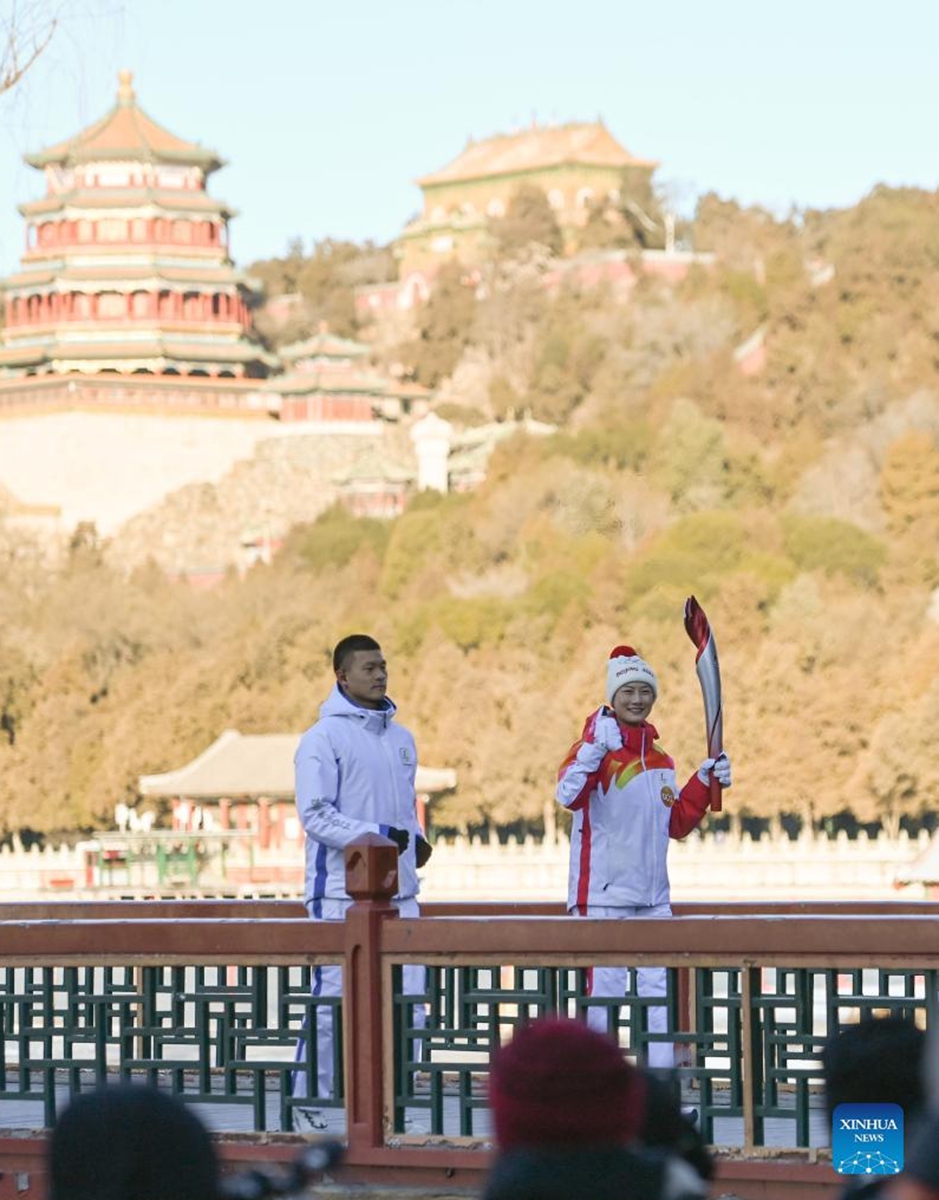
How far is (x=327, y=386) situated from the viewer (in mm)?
86500

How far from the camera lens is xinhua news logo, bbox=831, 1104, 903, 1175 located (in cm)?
554

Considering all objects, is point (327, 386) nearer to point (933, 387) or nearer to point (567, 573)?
point (933, 387)

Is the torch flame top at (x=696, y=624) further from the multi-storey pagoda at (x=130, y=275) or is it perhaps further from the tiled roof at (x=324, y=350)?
the tiled roof at (x=324, y=350)

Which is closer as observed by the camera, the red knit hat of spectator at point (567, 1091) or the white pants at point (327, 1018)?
the red knit hat of spectator at point (567, 1091)

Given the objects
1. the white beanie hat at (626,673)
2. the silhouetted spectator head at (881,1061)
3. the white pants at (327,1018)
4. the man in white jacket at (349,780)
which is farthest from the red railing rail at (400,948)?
the silhouetted spectator head at (881,1061)

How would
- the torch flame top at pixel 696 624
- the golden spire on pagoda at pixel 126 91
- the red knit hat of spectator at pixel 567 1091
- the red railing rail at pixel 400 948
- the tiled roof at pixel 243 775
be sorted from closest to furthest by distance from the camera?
the red knit hat of spectator at pixel 567 1091, the red railing rail at pixel 400 948, the torch flame top at pixel 696 624, the tiled roof at pixel 243 775, the golden spire on pagoda at pixel 126 91

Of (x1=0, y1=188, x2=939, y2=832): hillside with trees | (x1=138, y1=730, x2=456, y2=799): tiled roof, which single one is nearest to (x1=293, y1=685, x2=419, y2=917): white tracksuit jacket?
(x1=0, y1=188, x2=939, y2=832): hillside with trees

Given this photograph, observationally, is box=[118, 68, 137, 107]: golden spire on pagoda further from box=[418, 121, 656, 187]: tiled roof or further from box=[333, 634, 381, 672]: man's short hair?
box=[333, 634, 381, 672]: man's short hair

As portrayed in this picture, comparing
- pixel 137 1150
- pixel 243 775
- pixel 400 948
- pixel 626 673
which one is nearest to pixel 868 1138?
pixel 137 1150

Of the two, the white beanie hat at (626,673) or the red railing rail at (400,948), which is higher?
the white beanie hat at (626,673)

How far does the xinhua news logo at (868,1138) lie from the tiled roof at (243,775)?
49120 millimetres

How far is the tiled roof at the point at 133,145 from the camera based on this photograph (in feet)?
291

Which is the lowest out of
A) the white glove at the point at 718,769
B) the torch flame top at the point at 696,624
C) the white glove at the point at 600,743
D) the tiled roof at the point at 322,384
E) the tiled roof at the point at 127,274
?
the white glove at the point at 718,769

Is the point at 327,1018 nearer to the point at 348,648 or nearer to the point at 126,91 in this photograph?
the point at 348,648
